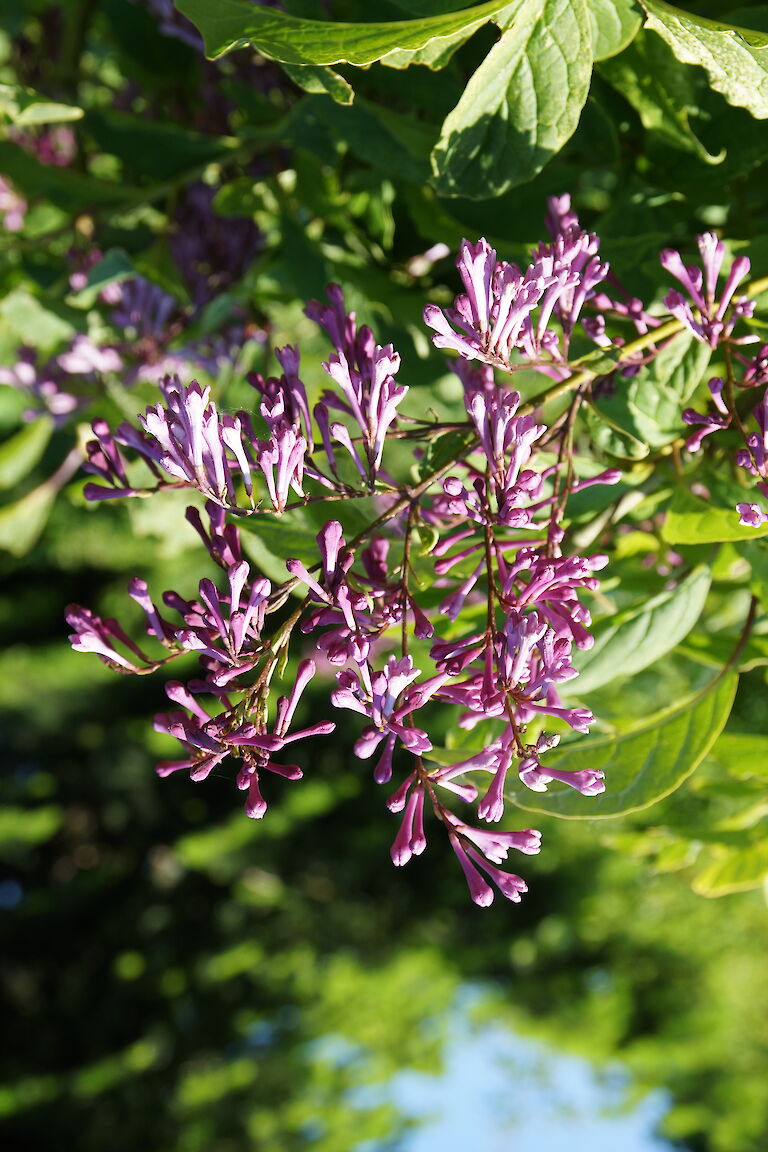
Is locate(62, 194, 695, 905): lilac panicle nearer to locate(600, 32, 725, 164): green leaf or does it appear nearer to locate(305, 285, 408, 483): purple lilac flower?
locate(305, 285, 408, 483): purple lilac flower

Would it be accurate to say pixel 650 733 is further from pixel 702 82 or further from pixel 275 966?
pixel 275 966

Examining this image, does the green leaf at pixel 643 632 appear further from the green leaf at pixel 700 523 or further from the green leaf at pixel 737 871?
the green leaf at pixel 737 871

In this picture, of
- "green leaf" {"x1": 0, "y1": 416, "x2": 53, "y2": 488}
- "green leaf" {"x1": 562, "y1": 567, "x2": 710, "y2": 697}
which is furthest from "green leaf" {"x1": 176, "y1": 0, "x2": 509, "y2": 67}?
"green leaf" {"x1": 0, "y1": 416, "x2": 53, "y2": 488}

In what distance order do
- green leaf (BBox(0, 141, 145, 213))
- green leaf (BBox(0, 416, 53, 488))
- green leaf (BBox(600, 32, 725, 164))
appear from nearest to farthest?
green leaf (BBox(600, 32, 725, 164))
green leaf (BBox(0, 141, 145, 213))
green leaf (BBox(0, 416, 53, 488))

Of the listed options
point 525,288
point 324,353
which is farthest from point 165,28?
point 525,288

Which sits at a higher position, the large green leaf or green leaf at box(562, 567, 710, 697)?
green leaf at box(562, 567, 710, 697)

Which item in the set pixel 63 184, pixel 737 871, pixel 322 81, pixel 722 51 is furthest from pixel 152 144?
pixel 737 871
